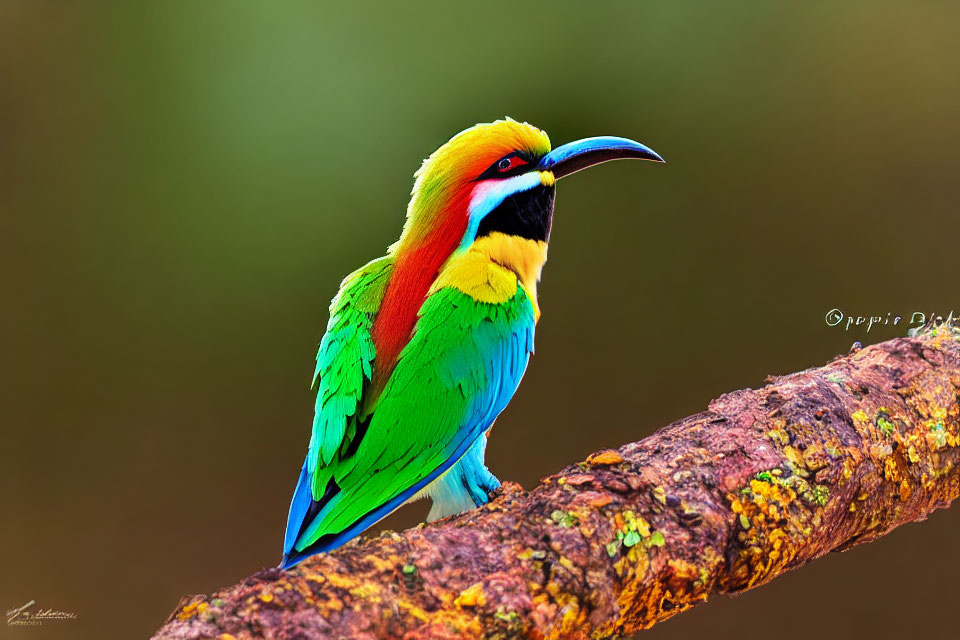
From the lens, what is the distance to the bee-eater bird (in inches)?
61.9

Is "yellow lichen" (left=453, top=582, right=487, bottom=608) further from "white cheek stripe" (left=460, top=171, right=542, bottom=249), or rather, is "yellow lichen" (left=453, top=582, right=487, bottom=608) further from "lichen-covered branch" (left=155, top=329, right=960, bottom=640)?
"white cheek stripe" (left=460, top=171, right=542, bottom=249)

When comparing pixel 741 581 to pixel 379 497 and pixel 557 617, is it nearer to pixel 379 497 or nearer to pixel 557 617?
pixel 557 617

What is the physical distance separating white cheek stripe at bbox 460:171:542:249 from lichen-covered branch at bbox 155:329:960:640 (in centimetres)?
59

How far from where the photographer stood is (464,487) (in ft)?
5.85

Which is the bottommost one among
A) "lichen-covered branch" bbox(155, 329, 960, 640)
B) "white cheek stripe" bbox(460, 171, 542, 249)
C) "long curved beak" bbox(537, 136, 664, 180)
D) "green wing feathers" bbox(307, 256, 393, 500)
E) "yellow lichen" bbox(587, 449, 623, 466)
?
"lichen-covered branch" bbox(155, 329, 960, 640)

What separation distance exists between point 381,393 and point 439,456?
17cm

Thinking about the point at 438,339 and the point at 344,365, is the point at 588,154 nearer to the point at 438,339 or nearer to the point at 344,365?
the point at 438,339

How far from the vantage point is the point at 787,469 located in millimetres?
1626

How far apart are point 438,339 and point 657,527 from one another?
557 mm

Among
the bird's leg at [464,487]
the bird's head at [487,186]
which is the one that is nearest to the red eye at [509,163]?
the bird's head at [487,186]

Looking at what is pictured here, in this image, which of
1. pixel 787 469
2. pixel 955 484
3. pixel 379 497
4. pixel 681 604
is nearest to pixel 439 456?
pixel 379 497

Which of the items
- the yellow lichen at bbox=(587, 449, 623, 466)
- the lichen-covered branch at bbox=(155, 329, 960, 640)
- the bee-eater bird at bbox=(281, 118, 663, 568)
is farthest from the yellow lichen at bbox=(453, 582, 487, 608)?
the yellow lichen at bbox=(587, 449, 623, 466)

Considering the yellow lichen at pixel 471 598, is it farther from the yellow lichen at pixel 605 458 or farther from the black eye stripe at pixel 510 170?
the black eye stripe at pixel 510 170

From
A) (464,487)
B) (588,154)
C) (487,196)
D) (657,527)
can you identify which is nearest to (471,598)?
(657,527)
